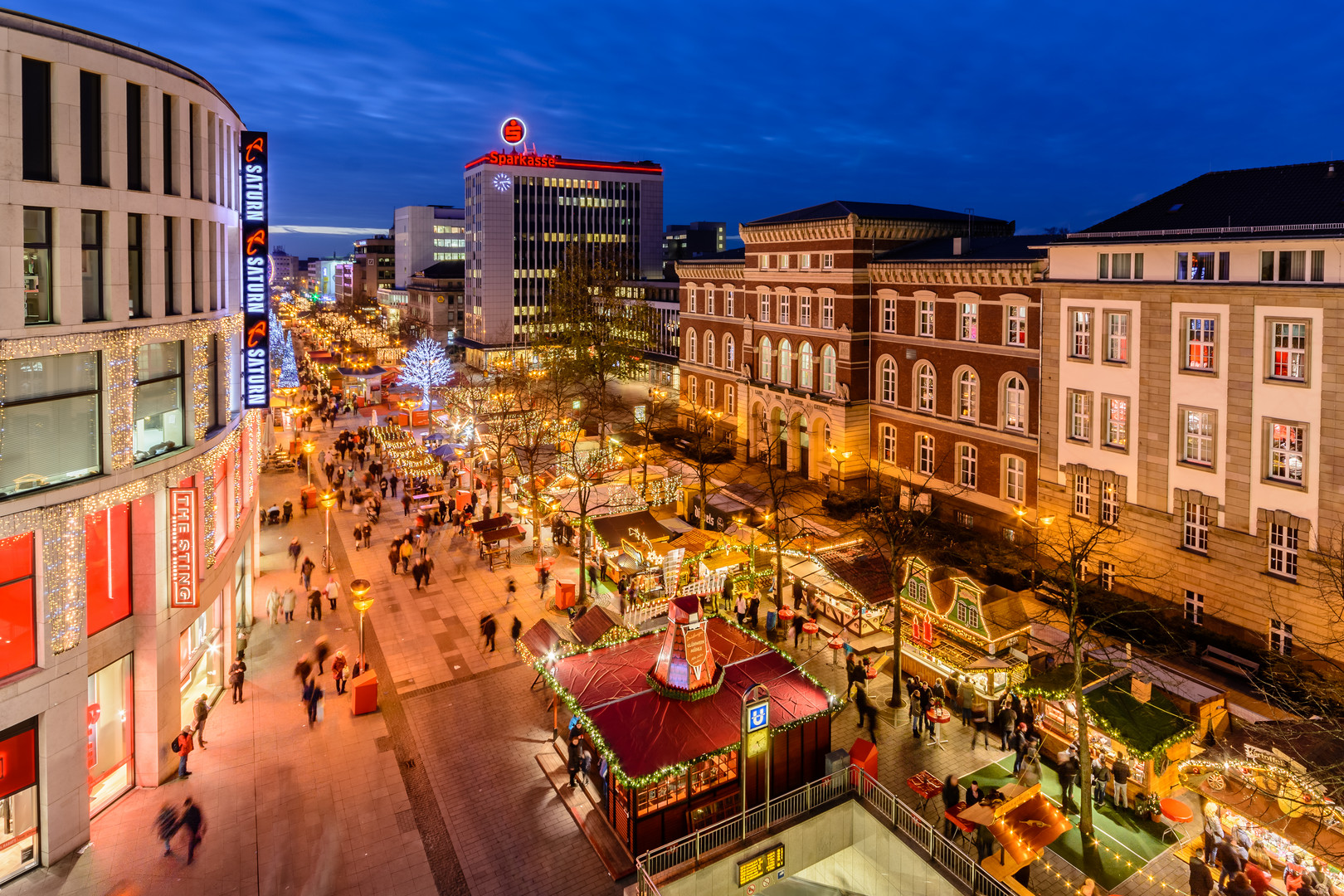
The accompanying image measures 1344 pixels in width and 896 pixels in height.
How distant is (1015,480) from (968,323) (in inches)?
316

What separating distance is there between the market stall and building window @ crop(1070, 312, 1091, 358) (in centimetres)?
1538

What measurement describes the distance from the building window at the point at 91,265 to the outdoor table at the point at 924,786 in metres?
21.9

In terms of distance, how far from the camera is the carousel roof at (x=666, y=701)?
18.0 meters

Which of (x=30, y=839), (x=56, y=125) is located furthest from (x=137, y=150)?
(x=30, y=839)

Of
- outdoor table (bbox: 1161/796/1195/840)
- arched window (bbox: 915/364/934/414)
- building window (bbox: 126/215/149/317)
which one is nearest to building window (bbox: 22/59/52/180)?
building window (bbox: 126/215/149/317)

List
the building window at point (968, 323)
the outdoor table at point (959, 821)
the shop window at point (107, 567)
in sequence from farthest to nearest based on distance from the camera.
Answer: the building window at point (968, 323)
the shop window at point (107, 567)
the outdoor table at point (959, 821)

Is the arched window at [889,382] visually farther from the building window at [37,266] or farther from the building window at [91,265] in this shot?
the building window at [37,266]

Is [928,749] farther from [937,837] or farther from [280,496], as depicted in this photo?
[280,496]

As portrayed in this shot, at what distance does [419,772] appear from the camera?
67.6ft

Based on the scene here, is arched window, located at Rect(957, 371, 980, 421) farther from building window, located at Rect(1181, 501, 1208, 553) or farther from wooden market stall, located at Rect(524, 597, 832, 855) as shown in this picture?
wooden market stall, located at Rect(524, 597, 832, 855)

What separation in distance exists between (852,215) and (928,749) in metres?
30.7

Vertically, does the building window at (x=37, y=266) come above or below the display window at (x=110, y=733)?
above

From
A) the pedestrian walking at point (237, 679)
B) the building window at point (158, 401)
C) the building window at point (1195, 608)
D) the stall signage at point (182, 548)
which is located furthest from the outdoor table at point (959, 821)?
the building window at point (158, 401)

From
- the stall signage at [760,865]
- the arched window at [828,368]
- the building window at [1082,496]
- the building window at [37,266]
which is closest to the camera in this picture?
the building window at [37,266]
